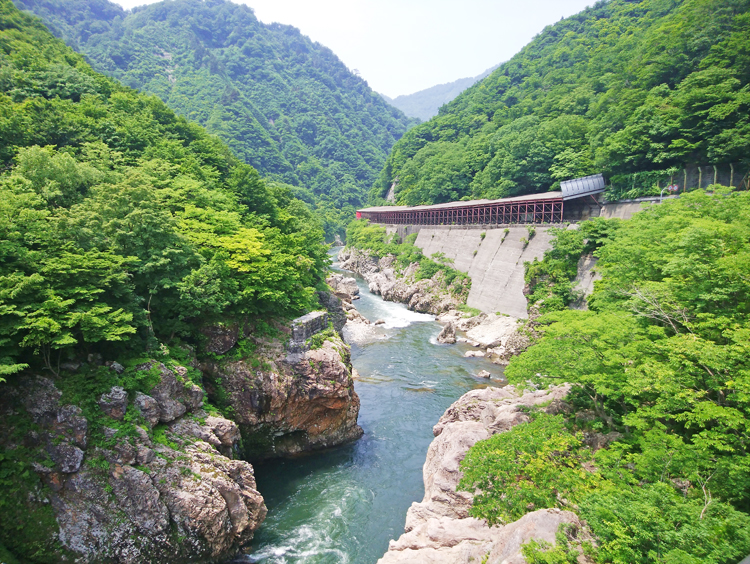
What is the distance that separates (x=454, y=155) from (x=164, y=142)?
5286 centimetres

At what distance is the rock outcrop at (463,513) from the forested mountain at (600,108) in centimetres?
2878

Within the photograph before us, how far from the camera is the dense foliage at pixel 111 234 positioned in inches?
464

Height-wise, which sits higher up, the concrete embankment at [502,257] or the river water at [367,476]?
the concrete embankment at [502,257]

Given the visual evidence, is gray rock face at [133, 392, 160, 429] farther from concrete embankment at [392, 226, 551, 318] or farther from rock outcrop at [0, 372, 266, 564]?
concrete embankment at [392, 226, 551, 318]

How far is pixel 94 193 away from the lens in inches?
701

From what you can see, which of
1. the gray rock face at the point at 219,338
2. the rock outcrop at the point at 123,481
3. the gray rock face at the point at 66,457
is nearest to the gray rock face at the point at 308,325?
the gray rock face at the point at 219,338

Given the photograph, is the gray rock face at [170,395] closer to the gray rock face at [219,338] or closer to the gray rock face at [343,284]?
the gray rock face at [219,338]

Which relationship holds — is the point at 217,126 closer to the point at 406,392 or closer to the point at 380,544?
the point at 406,392

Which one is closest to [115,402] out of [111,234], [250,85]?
[111,234]

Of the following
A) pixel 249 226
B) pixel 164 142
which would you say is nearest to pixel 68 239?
pixel 249 226

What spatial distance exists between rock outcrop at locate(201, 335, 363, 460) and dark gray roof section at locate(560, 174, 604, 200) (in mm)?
32945

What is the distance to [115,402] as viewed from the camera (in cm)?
1216

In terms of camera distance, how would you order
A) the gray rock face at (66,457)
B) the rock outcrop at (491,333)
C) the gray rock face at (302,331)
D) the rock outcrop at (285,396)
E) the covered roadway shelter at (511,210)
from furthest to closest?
the covered roadway shelter at (511,210) < the rock outcrop at (491,333) < the gray rock face at (302,331) < the rock outcrop at (285,396) < the gray rock face at (66,457)

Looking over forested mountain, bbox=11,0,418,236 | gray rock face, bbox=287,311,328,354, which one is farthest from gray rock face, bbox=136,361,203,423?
forested mountain, bbox=11,0,418,236
